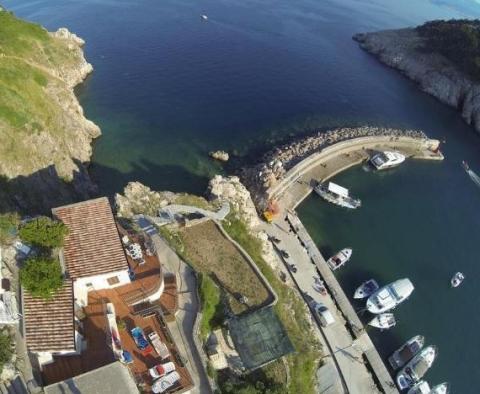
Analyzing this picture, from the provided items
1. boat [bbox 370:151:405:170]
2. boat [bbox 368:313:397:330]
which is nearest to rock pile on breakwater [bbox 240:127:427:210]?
boat [bbox 370:151:405:170]

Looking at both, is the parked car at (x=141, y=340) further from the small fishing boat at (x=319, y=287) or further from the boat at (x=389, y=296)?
the boat at (x=389, y=296)

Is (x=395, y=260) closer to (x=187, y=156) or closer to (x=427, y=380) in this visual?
(x=427, y=380)

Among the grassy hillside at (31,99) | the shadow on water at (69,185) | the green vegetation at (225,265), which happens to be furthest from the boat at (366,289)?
the grassy hillside at (31,99)

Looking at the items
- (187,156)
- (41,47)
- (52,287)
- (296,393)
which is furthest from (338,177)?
(41,47)

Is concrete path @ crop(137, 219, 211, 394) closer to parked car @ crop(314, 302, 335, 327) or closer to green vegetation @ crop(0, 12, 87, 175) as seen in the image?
parked car @ crop(314, 302, 335, 327)

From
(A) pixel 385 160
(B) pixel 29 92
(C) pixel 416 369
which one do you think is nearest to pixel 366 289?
(C) pixel 416 369

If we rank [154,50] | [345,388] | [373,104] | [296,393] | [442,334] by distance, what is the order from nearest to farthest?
[296,393]
[345,388]
[442,334]
[373,104]
[154,50]
